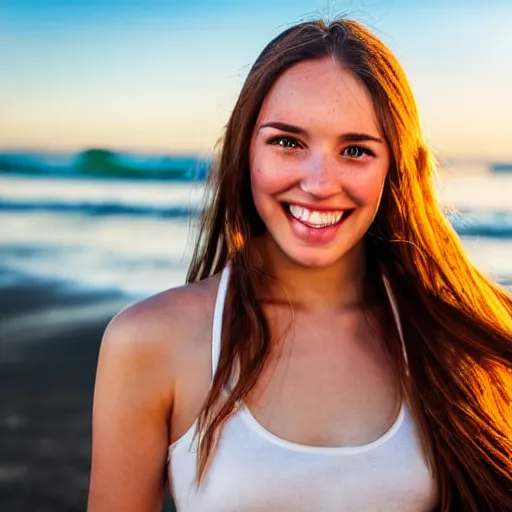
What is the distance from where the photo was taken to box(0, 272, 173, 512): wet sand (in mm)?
4258

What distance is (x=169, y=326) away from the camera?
2.33 meters

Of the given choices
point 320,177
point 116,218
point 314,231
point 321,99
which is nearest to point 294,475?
point 314,231

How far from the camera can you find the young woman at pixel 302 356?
89.4 inches

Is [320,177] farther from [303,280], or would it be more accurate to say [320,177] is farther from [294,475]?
[294,475]

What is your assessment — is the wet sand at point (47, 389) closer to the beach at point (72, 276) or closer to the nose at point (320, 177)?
the beach at point (72, 276)

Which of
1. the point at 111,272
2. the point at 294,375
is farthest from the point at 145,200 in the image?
the point at 294,375

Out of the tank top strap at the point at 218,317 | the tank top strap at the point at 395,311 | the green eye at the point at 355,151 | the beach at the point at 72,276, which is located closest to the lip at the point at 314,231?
the green eye at the point at 355,151

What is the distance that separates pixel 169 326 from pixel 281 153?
1.56 feet

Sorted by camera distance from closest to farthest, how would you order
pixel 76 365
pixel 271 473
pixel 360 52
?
1. pixel 271 473
2. pixel 360 52
3. pixel 76 365

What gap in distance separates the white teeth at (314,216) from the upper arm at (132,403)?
1.36 feet

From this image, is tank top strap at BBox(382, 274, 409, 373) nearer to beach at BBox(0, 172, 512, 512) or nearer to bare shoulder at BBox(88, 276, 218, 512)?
beach at BBox(0, 172, 512, 512)

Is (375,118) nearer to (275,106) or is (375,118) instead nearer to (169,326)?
→ (275,106)

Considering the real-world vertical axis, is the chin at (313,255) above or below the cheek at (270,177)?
below

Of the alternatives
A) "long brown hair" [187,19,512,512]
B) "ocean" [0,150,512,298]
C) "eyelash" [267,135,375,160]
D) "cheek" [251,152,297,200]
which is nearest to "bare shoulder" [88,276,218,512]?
"long brown hair" [187,19,512,512]
